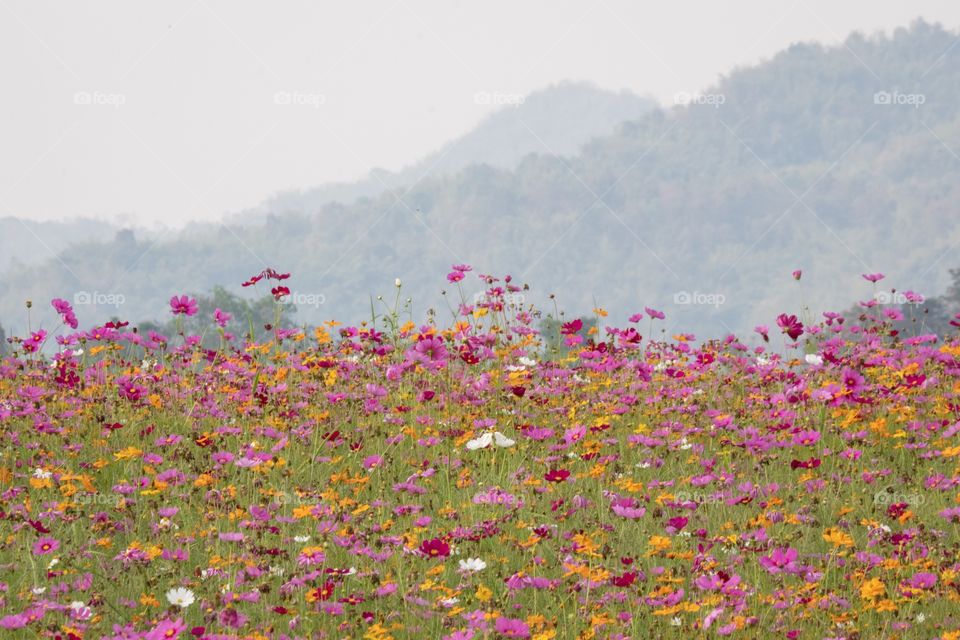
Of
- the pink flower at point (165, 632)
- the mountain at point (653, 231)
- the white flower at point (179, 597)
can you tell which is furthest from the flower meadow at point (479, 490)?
the mountain at point (653, 231)

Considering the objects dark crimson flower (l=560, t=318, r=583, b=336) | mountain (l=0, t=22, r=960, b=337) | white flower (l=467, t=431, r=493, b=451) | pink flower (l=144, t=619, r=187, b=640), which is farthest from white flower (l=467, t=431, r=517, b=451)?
mountain (l=0, t=22, r=960, b=337)

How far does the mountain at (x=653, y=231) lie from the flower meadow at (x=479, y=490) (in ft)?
301

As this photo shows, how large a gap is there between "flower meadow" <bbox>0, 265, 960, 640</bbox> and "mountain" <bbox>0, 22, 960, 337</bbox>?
91.6 metres

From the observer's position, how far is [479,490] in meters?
5.79

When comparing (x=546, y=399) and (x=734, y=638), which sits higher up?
(x=546, y=399)

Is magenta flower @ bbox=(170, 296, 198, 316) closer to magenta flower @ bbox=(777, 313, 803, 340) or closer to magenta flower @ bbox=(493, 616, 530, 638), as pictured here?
magenta flower @ bbox=(777, 313, 803, 340)

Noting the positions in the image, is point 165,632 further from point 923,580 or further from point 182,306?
point 182,306

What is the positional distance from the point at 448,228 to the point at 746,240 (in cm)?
3478

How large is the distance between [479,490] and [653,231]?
11666 cm

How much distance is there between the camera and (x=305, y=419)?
288 inches

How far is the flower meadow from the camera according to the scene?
13.8ft

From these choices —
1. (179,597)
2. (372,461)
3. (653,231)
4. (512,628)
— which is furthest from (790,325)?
(653,231)

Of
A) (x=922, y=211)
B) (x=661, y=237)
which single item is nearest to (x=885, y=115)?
(x=922, y=211)

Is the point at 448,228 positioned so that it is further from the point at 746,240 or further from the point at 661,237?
the point at 746,240
